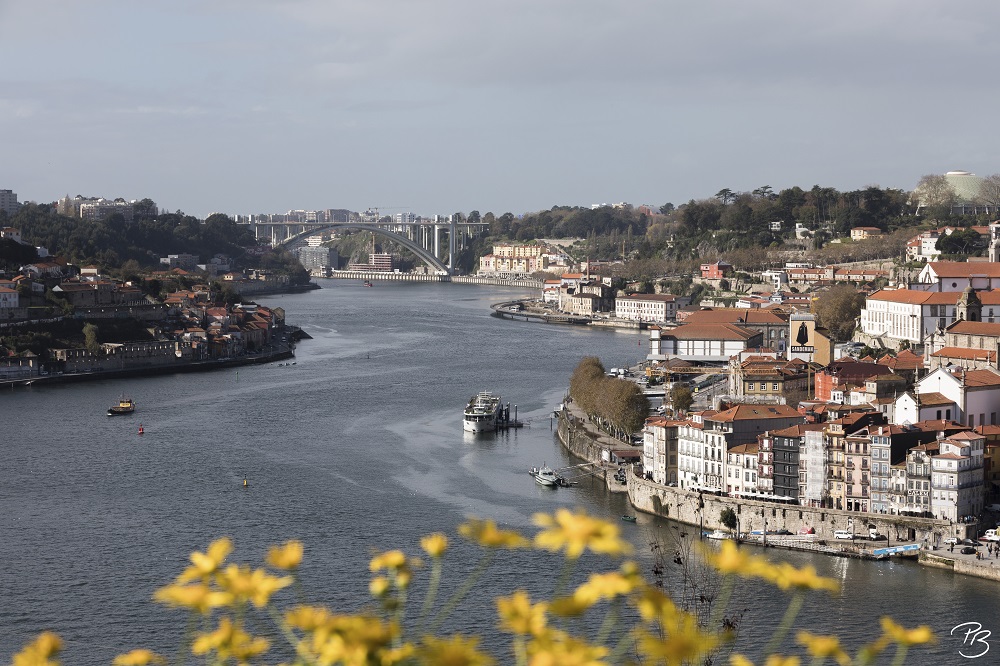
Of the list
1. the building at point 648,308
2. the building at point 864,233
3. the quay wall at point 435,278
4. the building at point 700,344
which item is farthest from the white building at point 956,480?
the quay wall at point 435,278

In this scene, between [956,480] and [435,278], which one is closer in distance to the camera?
[956,480]

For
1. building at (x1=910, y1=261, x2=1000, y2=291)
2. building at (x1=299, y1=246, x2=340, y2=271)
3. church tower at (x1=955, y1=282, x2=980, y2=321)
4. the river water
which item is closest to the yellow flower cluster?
the river water

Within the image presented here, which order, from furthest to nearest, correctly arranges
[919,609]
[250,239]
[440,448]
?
1. [250,239]
2. [440,448]
3. [919,609]

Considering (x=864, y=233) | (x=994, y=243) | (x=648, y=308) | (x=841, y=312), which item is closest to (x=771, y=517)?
(x=841, y=312)

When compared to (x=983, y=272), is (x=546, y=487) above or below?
below

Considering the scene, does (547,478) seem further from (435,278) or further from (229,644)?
(435,278)

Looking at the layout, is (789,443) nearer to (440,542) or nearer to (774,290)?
(440,542)

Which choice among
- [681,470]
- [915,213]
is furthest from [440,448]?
[915,213]
